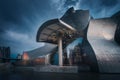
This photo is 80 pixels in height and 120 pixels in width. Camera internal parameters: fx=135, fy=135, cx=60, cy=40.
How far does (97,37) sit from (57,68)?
1265cm

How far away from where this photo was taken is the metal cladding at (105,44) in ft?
88.2

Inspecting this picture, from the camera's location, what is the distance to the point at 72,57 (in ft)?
155

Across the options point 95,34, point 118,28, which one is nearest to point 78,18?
point 95,34

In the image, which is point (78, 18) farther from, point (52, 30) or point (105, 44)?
point (105, 44)

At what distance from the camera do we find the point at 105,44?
1225 inches

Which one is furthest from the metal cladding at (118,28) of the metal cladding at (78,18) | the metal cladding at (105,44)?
the metal cladding at (78,18)

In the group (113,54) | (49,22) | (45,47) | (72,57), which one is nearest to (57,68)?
(49,22)

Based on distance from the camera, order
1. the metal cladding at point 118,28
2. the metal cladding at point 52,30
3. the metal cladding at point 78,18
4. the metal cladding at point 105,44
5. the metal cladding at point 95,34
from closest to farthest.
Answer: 1. the metal cladding at point 105,44
2. the metal cladding at point 95,34
3. the metal cladding at point 52,30
4. the metal cladding at point 118,28
5. the metal cladding at point 78,18

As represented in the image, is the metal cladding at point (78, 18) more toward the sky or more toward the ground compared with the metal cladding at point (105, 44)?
more toward the sky

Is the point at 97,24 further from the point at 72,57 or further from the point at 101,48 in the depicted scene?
the point at 72,57

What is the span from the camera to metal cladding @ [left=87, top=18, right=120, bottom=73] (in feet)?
88.2

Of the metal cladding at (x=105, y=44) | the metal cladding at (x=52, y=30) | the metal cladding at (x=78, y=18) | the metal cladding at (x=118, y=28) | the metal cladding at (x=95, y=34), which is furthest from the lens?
the metal cladding at (x=78, y=18)

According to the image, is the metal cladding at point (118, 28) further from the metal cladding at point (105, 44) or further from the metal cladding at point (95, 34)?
the metal cladding at point (105, 44)

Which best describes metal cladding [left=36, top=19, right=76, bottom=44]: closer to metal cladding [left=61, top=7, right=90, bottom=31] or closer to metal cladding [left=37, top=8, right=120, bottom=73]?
metal cladding [left=37, top=8, right=120, bottom=73]
